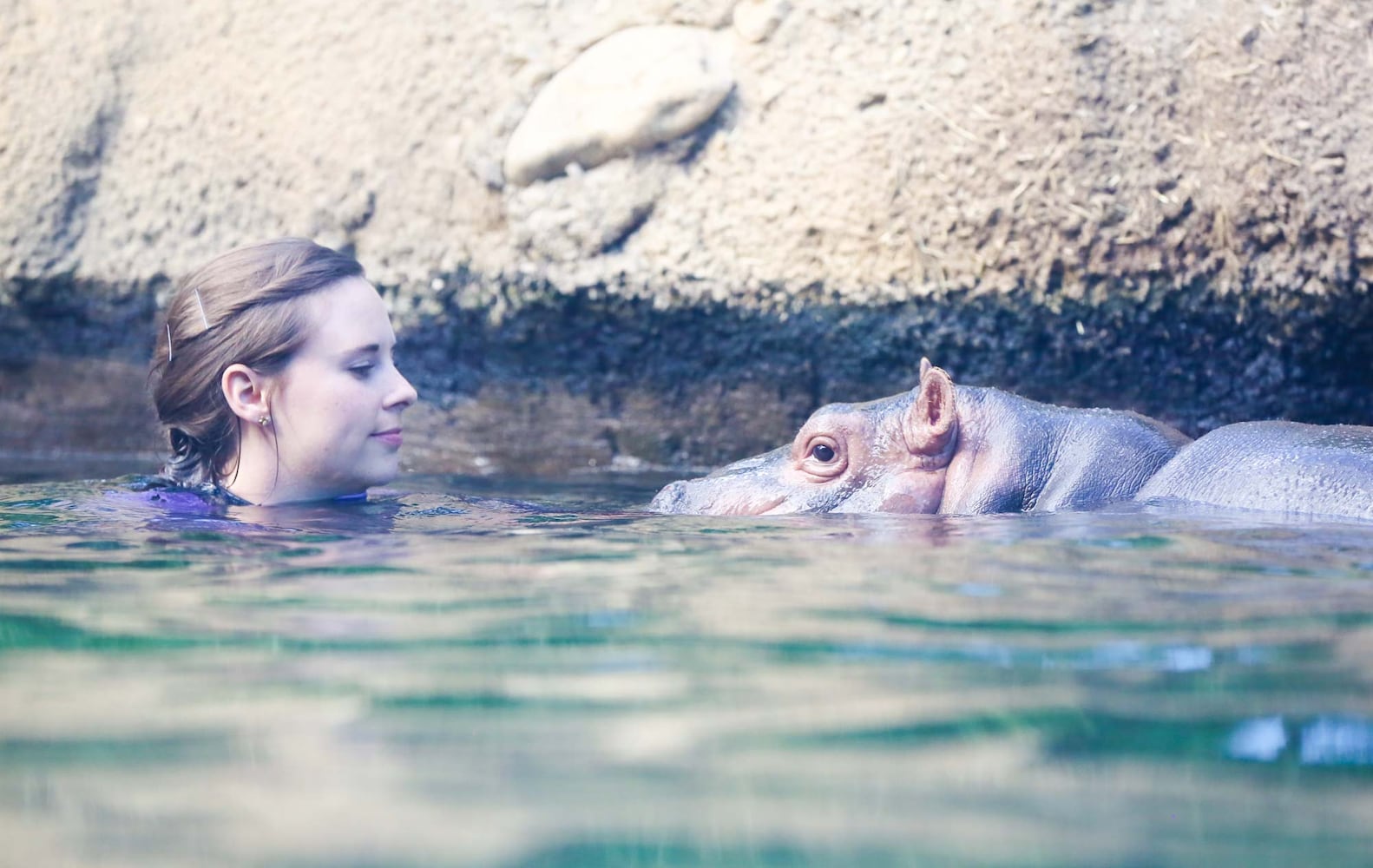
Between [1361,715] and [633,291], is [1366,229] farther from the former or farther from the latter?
[1361,715]

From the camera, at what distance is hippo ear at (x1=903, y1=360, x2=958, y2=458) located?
3.50 meters

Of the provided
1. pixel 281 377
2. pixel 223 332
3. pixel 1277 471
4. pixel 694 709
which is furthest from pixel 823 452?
pixel 694 709

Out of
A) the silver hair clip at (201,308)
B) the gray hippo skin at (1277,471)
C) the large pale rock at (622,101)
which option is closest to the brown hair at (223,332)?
the silver hair clip at (201,308)

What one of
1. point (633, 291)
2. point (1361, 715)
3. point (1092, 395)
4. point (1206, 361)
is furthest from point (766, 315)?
point (1361, 715)

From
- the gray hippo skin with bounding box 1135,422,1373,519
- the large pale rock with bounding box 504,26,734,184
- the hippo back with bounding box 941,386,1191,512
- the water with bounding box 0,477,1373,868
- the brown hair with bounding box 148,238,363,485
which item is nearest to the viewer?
the water with bounding box 0,477,1373,868

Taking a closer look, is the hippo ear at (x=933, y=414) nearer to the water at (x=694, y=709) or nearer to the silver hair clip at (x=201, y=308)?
the water at (x=694, y=709)

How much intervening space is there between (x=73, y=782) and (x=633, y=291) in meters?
3.94

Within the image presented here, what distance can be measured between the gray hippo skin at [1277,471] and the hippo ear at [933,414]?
50 cm

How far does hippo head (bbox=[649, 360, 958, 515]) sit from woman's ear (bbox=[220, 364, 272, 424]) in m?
1.09

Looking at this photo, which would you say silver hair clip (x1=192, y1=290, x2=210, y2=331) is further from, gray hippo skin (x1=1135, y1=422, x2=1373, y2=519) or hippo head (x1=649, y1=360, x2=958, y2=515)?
gray hippo skin (x1=1135, y1=422, x2=1373, y2=519)

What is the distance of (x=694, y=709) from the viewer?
1372 mm

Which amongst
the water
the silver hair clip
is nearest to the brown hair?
the silver hair clip

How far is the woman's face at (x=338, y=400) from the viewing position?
3627 millimetres

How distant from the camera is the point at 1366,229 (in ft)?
13.6
